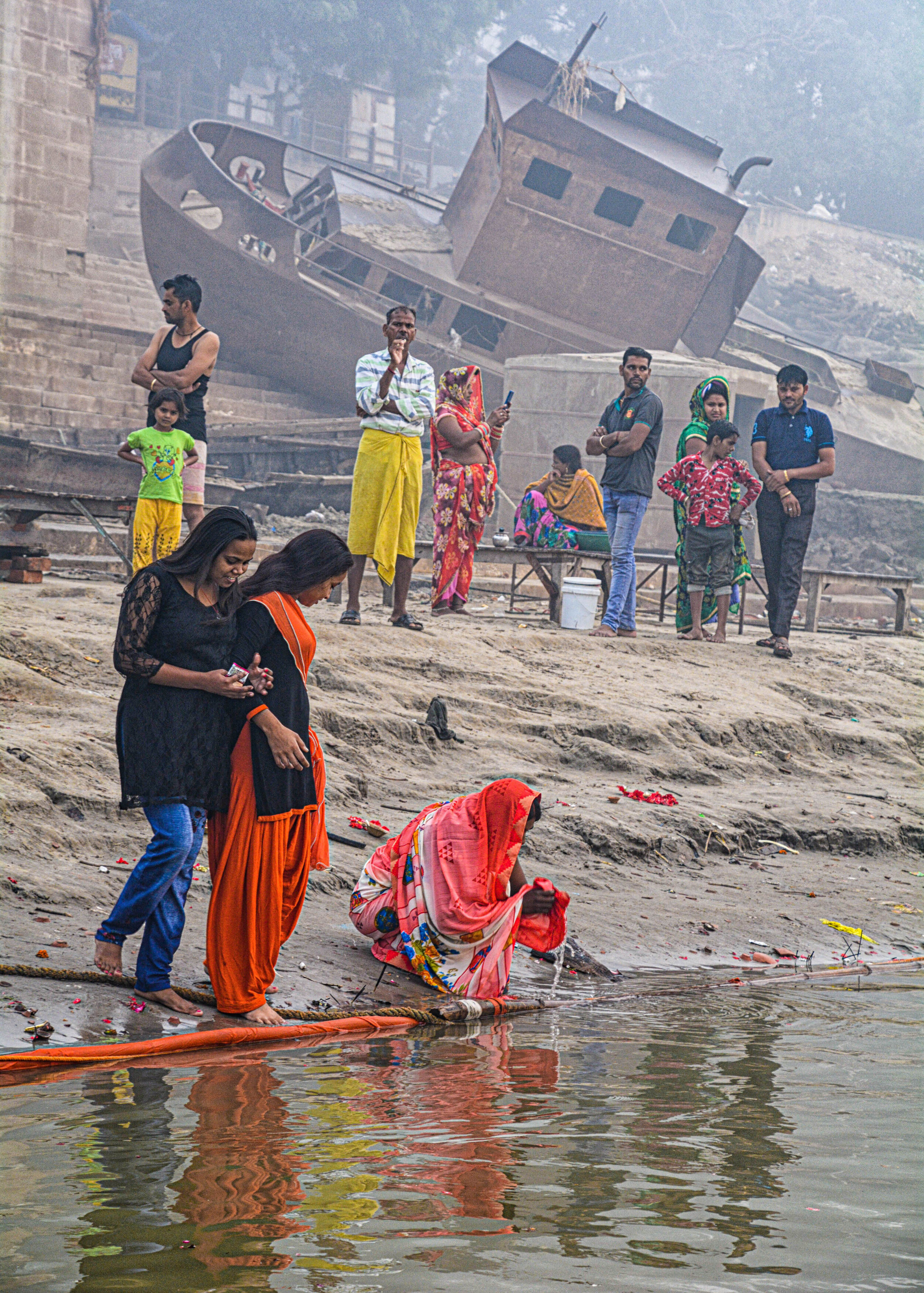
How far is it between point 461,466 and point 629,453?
4.05 ft

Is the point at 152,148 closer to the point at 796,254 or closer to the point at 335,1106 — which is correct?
the point at 796,254

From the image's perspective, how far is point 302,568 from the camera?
145 inches

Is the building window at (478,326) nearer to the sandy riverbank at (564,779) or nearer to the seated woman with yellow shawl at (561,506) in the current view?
the seated woman with yellow shawl at (561,506)

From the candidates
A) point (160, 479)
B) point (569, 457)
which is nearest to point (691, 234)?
point (569, 457)

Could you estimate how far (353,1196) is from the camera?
2.37 m

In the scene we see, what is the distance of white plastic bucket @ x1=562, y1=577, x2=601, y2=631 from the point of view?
982 cm

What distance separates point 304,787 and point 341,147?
45712 mm

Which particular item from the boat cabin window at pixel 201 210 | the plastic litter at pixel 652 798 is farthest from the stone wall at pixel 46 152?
the plastic litter at pixel 652 798

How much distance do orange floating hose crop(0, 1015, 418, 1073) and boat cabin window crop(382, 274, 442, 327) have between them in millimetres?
22907

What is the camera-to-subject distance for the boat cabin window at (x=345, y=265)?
25.2m

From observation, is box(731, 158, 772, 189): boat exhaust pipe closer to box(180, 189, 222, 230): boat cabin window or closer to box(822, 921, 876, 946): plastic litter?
box(180, 189, 222, 230): boat cabin window

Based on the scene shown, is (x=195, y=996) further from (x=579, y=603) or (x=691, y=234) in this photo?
(x=691, y=234)

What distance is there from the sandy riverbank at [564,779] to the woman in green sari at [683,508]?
49cm

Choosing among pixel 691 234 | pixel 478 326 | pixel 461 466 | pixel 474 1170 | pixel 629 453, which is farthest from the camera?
pixel 691 234
